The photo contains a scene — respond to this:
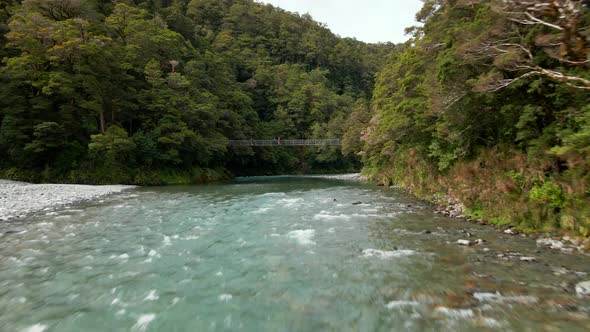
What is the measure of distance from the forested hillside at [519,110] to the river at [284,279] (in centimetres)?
118

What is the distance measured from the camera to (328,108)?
6228 cm

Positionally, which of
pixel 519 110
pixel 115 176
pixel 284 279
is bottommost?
pixel 115 176

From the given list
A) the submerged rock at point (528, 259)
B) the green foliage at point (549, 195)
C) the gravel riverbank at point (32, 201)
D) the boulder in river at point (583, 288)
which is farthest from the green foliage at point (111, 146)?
the boulder in river at point (583, 288)

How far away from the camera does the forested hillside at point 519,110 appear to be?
21.9 feet

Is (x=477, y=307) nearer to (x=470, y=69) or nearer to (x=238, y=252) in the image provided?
(x=238, y=252)

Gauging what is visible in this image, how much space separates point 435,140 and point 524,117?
669cm

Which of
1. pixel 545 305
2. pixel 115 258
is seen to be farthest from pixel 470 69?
pixel 115 258

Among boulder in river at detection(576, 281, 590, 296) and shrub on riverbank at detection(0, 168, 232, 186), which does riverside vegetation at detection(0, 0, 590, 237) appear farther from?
boulder in river at detection(576, 281, 590, 296)

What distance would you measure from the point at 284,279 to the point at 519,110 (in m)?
7.50

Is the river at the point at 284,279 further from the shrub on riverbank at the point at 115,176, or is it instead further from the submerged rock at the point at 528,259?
the shrub on riverbank at the point at 115,176

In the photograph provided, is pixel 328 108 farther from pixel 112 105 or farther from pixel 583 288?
pixel 583 288

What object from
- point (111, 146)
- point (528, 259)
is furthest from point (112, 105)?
point (528, 259)

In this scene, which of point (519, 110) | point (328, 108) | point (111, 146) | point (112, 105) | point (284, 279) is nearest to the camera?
point (284, 279)

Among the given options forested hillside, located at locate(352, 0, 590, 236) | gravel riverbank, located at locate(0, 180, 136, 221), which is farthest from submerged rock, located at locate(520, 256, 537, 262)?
gravel riverbank, located at locate(0, 180, 136, 221)
